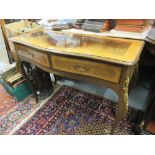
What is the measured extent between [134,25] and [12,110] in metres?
1.38

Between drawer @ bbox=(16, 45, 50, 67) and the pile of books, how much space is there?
565 mm

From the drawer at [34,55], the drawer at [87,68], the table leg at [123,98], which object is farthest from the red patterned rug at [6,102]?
the table leg at [123,98]

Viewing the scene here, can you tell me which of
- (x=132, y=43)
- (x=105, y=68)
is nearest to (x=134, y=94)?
(x=132, y=43)

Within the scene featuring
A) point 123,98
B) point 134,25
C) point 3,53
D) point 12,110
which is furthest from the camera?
point 3,53

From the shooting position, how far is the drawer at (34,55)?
42.7 inches

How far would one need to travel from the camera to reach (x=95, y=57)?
87cm

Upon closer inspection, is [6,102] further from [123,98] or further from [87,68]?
[123,98]

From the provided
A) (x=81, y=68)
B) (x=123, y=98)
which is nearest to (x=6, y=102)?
(x=81, y=68)

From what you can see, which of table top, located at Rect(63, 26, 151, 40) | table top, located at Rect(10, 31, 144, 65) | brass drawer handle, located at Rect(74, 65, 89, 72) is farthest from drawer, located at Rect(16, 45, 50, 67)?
table top, located at Rect(63, 26, 151, 40)

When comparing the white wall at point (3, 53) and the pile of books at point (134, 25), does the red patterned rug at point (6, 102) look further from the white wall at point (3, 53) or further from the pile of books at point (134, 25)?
the pile of books at point (134, 25)

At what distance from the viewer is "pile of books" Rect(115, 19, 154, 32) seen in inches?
40.9

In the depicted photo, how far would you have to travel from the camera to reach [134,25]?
107 centimetres
